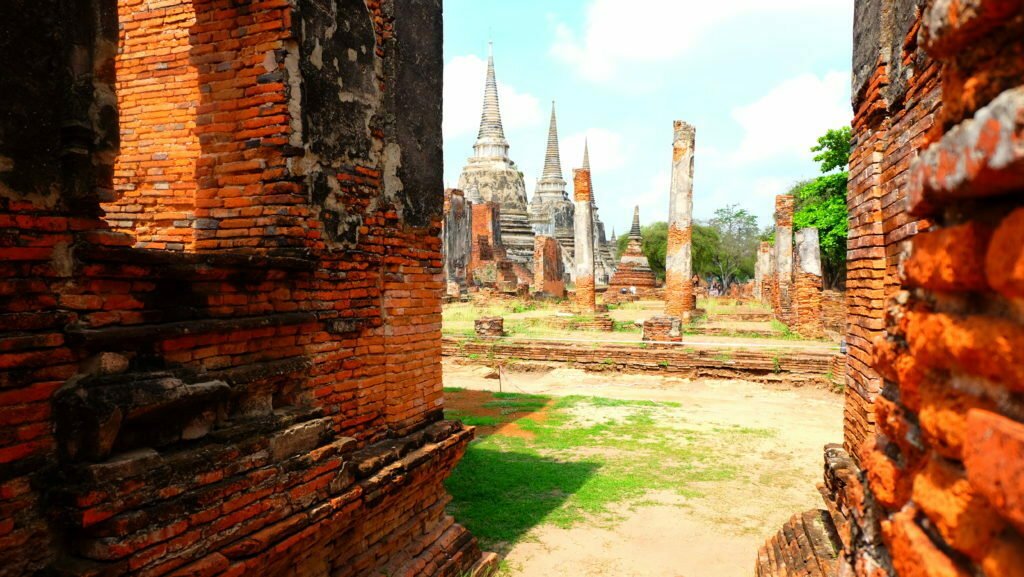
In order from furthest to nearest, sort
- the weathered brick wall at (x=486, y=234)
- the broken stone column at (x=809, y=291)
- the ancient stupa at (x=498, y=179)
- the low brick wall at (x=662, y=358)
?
1. the ancient stupa at (x=498, y=179)
2. the weathered brick wall at (x=486, y=234)
3. the broken stone column at (x=809, y=291)
4. the low brick wall at (x=662, y=358)

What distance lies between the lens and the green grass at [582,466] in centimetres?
572

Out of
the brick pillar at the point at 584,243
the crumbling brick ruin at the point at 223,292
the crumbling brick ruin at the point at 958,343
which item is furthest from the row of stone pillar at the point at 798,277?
the crumbling brick ruin at the point at 958,343

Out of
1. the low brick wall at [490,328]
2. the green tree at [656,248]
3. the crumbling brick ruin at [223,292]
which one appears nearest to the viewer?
the crumbling brick ruin at [223,292]

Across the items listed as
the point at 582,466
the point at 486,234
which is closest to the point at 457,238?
the point at 486,234

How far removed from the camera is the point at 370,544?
4.02 m

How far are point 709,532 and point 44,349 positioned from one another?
4.96 m

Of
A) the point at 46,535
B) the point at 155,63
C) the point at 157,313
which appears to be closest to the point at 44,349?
the point at 157,313

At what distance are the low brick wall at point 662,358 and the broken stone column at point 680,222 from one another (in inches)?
200

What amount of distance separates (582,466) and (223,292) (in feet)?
16.3

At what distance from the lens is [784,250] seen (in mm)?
20516

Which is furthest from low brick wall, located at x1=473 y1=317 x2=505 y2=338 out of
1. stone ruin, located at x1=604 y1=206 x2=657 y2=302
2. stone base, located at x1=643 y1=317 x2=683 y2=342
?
stone ruin, located at x1=604 y1=206 x2=657 y2=302

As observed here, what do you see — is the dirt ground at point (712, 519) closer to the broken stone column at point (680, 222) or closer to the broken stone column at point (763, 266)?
the broken stone column at point (680, 222)

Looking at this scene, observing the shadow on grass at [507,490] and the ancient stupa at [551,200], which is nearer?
the shadow on grass at [507,490]

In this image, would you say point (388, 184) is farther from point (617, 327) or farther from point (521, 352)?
point (617, 327)
